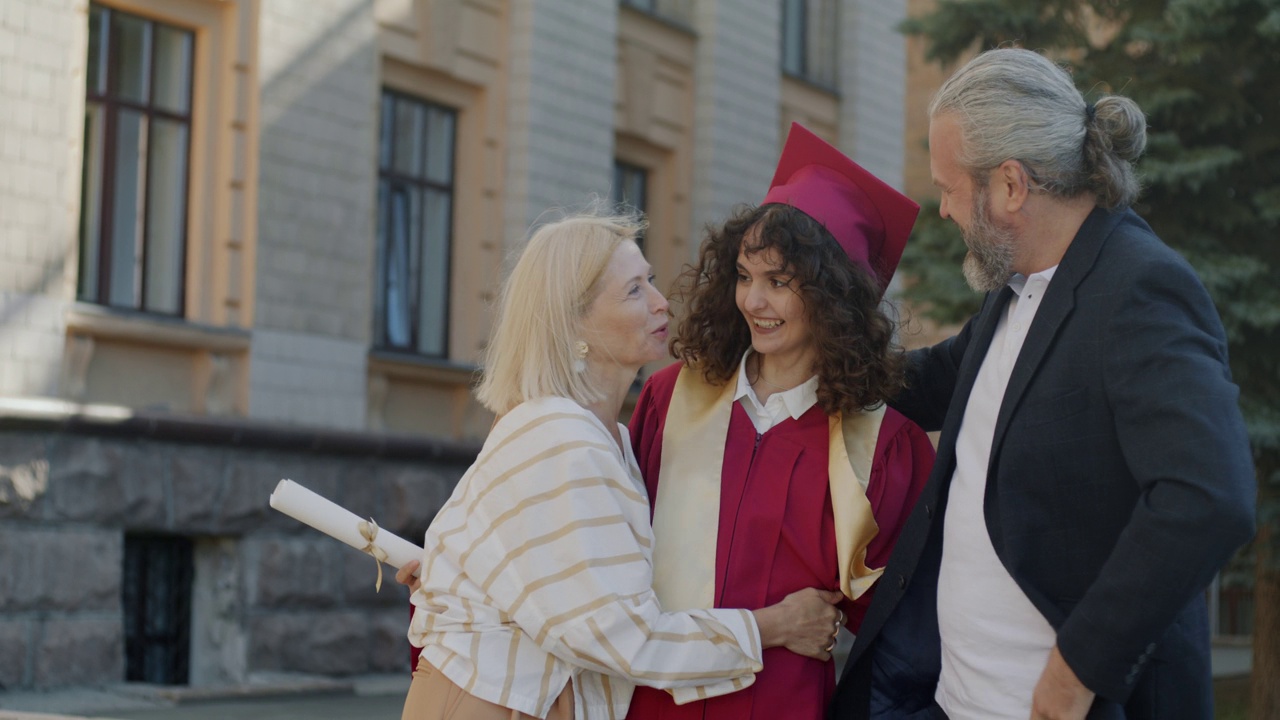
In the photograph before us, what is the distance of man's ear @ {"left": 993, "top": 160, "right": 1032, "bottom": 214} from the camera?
126 inches

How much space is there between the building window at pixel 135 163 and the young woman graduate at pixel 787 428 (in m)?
7.19

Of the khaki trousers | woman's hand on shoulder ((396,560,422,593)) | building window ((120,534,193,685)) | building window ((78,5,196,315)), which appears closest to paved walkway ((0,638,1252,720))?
building window ((120,534,193,685))

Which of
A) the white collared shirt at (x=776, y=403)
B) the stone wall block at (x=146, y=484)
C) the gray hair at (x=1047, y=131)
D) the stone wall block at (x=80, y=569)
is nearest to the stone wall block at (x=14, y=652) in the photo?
the stone wall block at (x=80, y=569)

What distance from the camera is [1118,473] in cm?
298

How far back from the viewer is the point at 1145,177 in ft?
36.2

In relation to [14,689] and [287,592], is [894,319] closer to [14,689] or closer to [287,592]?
[14,689]

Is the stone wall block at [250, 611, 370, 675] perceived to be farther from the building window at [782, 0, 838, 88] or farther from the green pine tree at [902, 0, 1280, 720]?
the building window at [782, 0, 838, 88]

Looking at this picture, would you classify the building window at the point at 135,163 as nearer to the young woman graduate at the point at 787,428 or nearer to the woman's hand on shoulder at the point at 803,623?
the young woman graduate at the point at 787,428

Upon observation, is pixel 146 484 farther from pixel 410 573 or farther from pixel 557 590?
pixel 557 590

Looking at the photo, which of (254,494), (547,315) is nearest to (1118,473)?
(547,315)

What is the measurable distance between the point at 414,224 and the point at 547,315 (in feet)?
31.2

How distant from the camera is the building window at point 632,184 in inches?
607

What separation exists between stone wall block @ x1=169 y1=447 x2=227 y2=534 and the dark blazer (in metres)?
7.59

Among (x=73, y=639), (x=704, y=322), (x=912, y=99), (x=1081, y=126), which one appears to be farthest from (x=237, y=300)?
(x=912, y=99)
